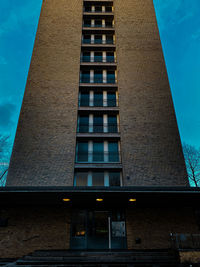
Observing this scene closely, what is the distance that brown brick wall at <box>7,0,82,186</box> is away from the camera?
1432 centimetres

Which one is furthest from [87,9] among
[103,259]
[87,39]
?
[103,259]

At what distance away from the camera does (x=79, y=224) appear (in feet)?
39.3

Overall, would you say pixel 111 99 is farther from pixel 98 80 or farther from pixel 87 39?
pixel 87 39

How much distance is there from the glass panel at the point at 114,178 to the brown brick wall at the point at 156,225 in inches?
103

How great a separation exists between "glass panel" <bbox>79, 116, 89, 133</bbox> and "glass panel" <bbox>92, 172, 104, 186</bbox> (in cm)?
414

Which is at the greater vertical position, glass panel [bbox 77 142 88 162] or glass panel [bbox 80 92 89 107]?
glass panel [bbox 80 92 89 107]

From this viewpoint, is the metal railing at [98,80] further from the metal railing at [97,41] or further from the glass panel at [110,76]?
the metal railing at [97,41]

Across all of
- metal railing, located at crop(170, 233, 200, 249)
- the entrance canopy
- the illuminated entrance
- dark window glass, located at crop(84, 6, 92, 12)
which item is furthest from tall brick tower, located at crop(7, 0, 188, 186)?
metal railing, located at crop(170, 233, 200, 249)

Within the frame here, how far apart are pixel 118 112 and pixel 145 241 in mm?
10713

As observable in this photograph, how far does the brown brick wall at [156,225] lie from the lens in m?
11.6

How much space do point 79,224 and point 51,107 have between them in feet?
34.2

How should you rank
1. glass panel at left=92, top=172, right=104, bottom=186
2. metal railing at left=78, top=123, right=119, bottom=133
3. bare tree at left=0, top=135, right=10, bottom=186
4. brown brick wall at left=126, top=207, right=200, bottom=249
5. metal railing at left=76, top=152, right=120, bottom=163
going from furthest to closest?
bare tree at left=0, top=135, right=10, bottom=186
metal railing at left=78, top=123, right=119, bottom=133
metal railing at left=76, top=152, right=120, bottom=163
glass panel at left=92, top=172, right=104, bottom=186
brown brick wall at left=126, top=207, right=200, bottom=249

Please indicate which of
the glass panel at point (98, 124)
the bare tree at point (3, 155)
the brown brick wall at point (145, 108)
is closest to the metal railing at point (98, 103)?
the brown brick wall at point (145, 108)

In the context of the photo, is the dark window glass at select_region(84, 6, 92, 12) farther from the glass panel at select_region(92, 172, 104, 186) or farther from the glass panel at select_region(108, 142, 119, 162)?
the glass panel at select_region(92, 172, 104, 186)
